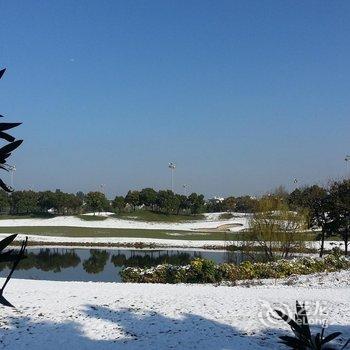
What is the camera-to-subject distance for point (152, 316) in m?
12.5

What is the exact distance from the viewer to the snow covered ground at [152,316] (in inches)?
409

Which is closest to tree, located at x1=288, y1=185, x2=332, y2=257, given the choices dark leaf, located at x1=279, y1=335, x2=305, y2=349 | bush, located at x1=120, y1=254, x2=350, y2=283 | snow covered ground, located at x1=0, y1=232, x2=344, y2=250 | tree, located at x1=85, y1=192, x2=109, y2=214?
snow covered ground, located at x1=0, y1=232, x2=344, y2=250

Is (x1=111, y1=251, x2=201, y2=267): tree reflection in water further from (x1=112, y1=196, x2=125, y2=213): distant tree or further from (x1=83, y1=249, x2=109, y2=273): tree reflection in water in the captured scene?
(x1=112, y1=196, x2=125, y2=213): distant tree

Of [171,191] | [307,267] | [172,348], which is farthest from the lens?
[171,191]

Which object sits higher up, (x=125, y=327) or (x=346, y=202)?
(x=346, y=202)

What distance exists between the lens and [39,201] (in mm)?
85188

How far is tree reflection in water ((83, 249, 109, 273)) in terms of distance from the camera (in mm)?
28094

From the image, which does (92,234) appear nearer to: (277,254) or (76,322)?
(277,254)

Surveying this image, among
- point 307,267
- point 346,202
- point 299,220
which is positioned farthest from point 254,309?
point 346,202

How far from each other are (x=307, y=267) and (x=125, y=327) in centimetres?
1392

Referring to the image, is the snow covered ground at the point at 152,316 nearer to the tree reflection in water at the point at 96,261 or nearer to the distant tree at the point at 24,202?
the tree reflection in water at the point at 96,261

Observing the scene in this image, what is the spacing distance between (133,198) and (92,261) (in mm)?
57329

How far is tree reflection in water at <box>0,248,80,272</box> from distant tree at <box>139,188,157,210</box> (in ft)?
161

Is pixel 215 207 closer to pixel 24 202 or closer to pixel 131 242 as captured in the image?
pixel 24 202
